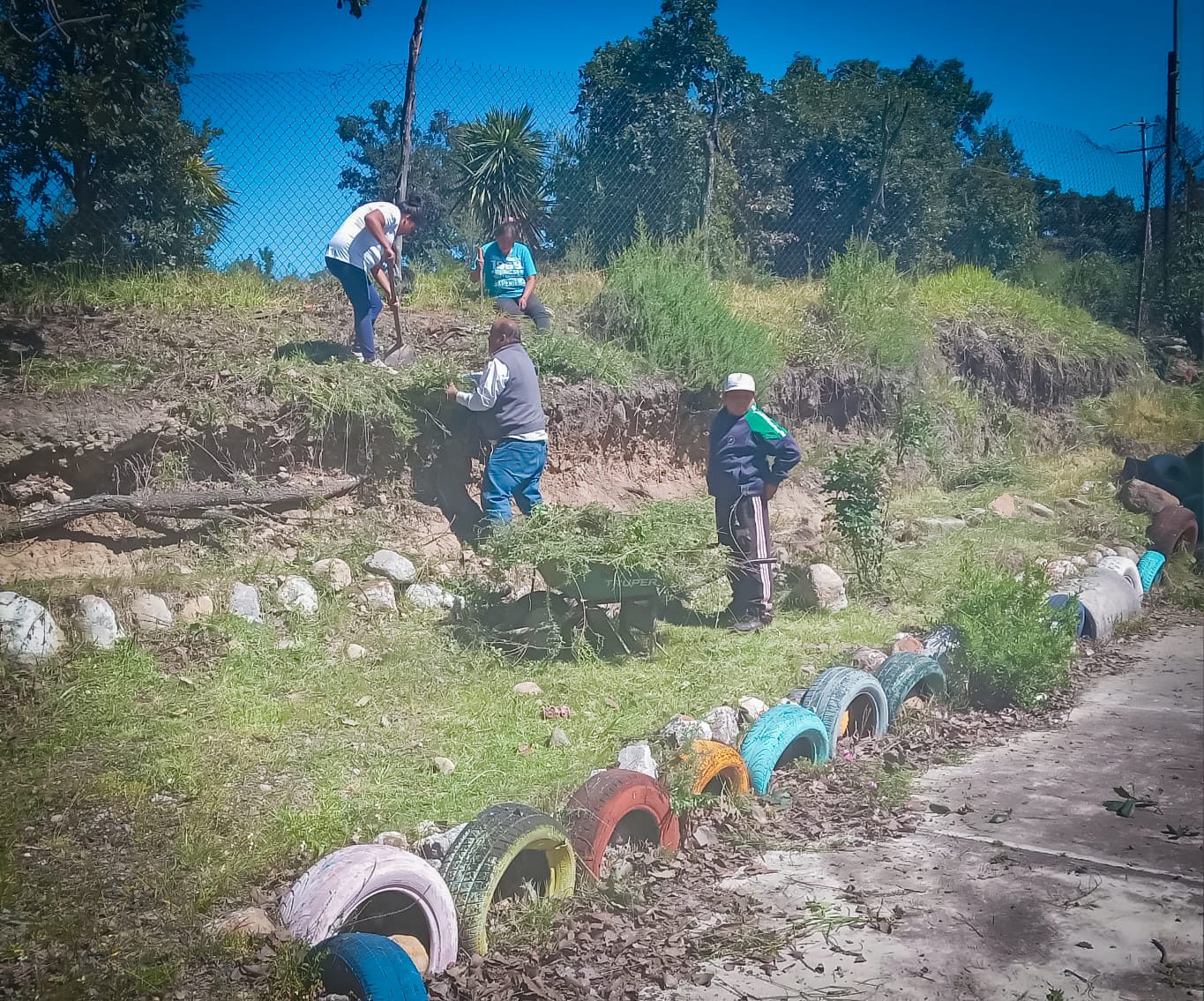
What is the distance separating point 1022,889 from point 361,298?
6144mm

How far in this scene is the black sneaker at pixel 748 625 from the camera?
700 centimetres

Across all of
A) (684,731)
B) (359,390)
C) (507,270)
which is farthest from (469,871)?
(507,270)

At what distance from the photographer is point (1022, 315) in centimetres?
1356

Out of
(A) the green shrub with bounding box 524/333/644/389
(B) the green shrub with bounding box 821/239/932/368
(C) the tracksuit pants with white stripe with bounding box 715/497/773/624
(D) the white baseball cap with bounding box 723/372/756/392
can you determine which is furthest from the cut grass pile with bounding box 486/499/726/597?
(B) the green shrub with bounding box 821/239/932/368

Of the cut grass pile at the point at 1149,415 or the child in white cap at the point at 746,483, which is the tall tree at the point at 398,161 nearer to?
the child in white cap at the point at 746,483

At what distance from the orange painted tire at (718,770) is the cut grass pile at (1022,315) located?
10.0 meters

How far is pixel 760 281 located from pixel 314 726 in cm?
888

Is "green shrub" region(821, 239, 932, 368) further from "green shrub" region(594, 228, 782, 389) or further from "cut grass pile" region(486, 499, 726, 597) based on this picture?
"cut grass pile" region(486, 499, 726, 597)

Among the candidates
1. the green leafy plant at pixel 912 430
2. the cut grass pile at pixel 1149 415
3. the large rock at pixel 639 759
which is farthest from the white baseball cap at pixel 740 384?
the cut grass pile at pixel 1149 415

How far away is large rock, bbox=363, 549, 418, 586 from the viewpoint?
6809mm

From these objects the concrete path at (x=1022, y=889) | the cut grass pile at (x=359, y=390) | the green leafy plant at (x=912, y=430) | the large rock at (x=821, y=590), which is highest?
the cut grass pile at (x=359, y=390)

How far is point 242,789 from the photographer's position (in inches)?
167

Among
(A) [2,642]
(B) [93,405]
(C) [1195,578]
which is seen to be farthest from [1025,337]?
(A) [2,642]

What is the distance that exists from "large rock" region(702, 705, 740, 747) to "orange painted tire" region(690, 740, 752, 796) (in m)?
0.32
